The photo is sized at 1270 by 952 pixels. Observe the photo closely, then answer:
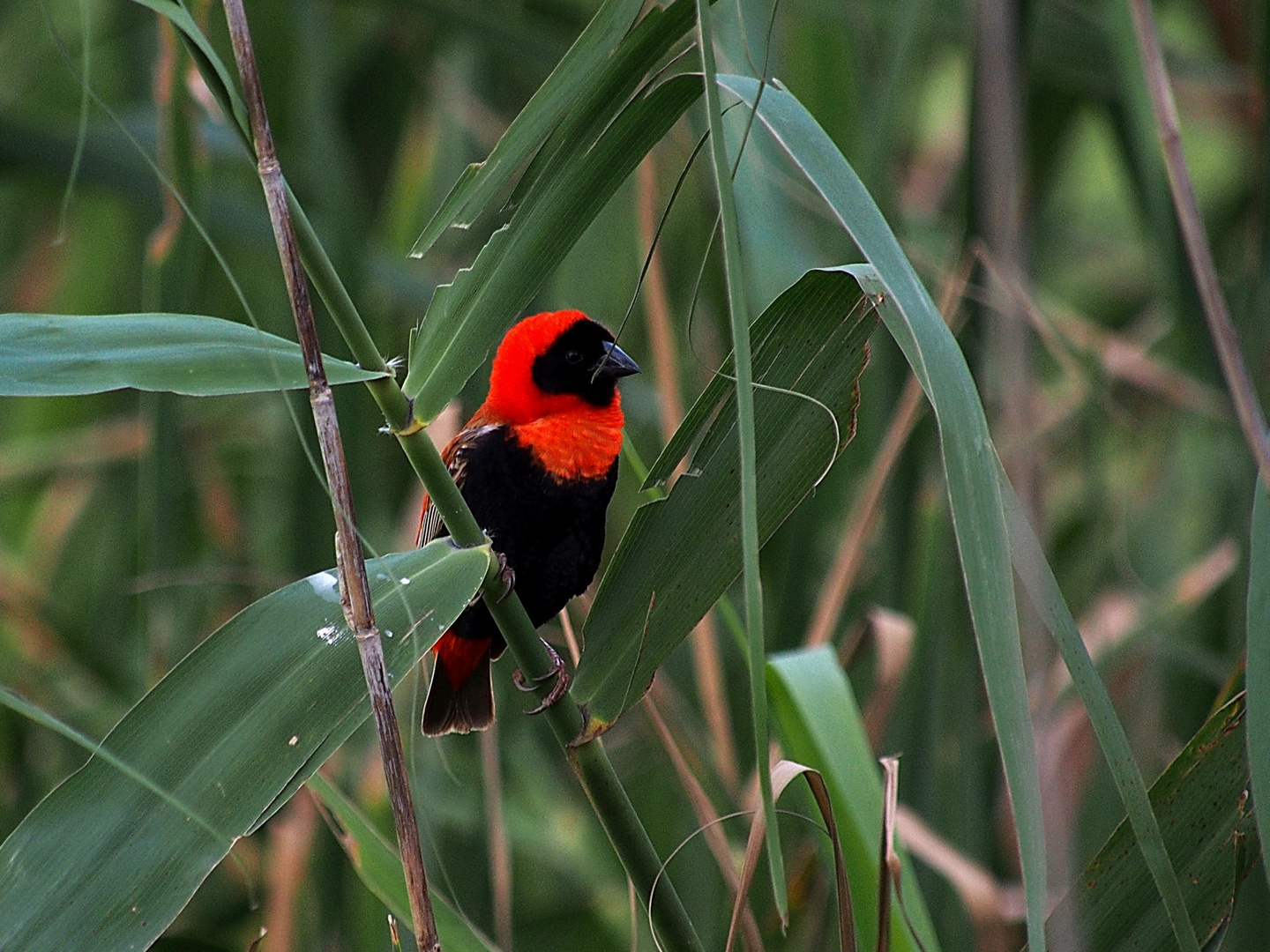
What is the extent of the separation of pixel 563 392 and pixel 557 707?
93cm

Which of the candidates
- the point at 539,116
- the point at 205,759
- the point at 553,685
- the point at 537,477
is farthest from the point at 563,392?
the point at 205,759

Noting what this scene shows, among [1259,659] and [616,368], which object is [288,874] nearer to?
[616,368]

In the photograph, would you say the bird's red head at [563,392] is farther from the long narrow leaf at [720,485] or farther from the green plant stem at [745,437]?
the green plant stem at [745,437]

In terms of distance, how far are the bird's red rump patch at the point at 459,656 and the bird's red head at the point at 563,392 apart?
0.32 m

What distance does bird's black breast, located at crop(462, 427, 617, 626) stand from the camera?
1875 mm

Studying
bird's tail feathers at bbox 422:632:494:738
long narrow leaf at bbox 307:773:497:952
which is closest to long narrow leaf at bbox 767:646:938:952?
long narrow leaf at bbox 307:773:497:952

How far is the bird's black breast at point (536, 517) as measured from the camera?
188cm

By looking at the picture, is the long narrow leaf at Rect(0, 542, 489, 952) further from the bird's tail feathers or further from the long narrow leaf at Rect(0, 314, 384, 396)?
the bird's tail feathers

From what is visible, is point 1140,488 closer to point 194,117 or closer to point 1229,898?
point 1229,898

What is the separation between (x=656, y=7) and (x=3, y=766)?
7.49 feet

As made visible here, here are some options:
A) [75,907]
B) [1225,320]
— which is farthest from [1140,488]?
[75,907]

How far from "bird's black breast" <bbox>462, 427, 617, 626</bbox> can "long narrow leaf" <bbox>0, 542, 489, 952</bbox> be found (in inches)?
33.4

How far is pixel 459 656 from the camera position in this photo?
196cm

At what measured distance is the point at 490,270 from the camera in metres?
0.99
